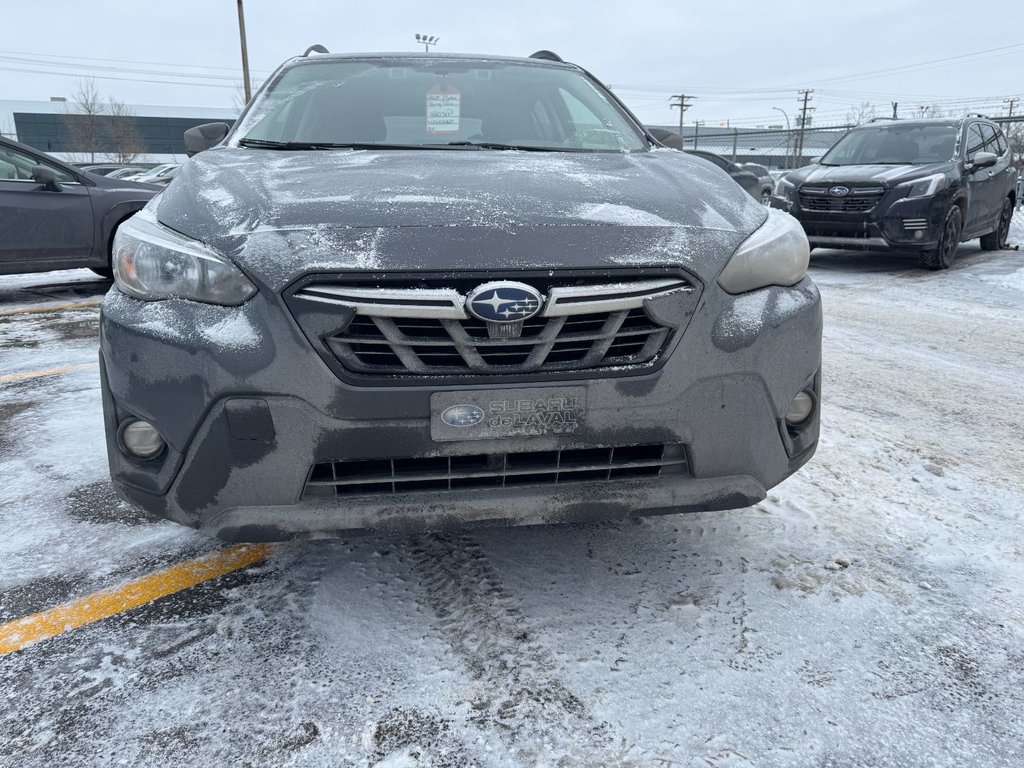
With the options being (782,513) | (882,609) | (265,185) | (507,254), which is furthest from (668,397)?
(265,185)

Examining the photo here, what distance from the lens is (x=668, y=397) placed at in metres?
1.86

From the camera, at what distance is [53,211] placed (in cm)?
685

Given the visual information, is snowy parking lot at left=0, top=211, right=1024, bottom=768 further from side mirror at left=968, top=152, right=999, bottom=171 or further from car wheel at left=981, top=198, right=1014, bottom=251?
car wheel at left=981, top=198, right=1014, bottom=251

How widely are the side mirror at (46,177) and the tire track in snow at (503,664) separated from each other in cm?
619

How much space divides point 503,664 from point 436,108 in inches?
86.7

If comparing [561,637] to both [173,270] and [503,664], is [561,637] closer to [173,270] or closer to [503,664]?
[503,664]

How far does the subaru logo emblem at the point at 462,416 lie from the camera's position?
5.84 feet

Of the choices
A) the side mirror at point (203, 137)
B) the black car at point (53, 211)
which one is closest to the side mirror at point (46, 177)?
the black car at point (53, 211)

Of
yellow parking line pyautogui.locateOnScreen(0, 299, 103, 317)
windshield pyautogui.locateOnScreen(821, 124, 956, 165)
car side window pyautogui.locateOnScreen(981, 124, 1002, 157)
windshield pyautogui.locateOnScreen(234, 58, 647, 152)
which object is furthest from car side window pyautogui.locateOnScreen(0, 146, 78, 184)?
car side window pyautogui.locateOnScreen(981, 124, 1002, 157)

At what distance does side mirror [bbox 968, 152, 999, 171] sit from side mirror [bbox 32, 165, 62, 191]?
9042 mm

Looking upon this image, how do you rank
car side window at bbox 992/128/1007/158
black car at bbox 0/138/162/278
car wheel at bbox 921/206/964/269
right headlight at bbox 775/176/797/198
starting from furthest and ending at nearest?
1. car side window at bbox 992/128/1007/158
2. right headlight at bbox 775/176/797/198
3. car wheel at bbox 921/206/964/269
4. black car at bbox 0/138/162/278

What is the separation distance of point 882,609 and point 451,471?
1.21 meters

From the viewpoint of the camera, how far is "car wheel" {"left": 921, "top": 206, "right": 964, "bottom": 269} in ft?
26.4

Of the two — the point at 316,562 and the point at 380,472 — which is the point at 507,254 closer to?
the point at 380,472
